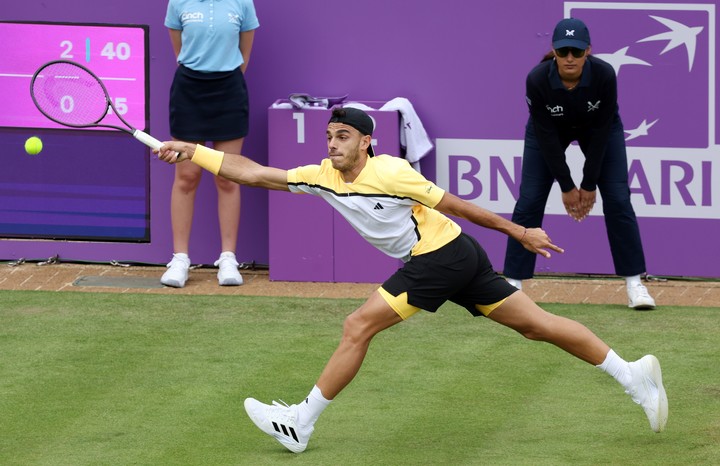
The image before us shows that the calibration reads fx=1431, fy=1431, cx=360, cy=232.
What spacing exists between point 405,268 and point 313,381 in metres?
1.39

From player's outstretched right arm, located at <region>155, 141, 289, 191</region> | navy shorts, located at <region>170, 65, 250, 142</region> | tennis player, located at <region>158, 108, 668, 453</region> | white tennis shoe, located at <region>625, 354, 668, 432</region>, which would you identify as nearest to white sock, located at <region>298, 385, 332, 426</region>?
tennis player, located at <region>158, 108, 668, 453</region>

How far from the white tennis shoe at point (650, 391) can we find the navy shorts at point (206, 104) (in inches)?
172

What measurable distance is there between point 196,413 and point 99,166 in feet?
13.6

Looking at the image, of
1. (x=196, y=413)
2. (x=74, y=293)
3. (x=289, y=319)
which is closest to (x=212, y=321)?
(x=289, y=319)

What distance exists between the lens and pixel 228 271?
10.5m

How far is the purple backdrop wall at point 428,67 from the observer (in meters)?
10.4

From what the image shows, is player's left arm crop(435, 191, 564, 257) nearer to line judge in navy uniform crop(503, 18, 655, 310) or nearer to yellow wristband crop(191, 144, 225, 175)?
yellow wristband crop(191, 144, 225, 175)

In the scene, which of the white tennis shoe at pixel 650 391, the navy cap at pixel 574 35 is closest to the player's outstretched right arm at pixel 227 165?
the white tennis shoe at pixel 650 391

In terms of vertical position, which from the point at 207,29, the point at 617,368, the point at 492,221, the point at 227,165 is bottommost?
the point at 617,368

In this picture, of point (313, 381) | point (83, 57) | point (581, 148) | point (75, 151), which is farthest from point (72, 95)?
point (581, 148)

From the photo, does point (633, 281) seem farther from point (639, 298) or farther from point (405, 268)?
point (405, 268)

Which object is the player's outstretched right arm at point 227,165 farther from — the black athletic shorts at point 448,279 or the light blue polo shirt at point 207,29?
the light blue polo shirt at point 207,29

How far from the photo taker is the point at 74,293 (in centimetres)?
1020

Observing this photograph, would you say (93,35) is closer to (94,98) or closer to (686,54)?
(94,98)
